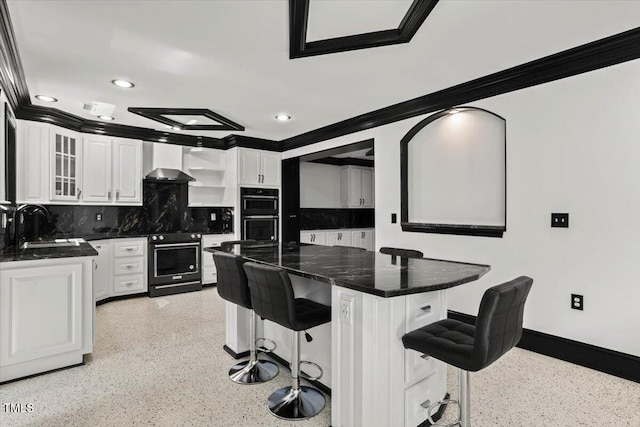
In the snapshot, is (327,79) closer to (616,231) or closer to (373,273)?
(373,273)

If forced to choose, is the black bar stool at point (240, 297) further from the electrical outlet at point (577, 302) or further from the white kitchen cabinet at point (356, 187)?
the white kitchen cabinet at point (356, 187)

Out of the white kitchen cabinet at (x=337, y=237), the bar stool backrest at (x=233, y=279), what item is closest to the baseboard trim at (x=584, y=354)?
the bar stool backrest at (x=233, y=279)

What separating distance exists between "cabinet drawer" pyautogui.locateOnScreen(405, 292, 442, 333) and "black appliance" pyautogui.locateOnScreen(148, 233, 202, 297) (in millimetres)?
4097

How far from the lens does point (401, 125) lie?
3.95 metres

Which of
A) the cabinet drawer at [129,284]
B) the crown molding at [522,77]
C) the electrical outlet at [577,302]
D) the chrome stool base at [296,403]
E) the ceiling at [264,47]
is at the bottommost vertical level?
the chrome stool base at [296,403]

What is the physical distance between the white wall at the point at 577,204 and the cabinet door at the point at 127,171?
176 inches

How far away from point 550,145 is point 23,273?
4.11m

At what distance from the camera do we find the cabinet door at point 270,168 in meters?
5.75

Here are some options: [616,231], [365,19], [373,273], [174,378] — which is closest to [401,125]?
[365,19]

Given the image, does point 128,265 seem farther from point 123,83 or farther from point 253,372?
point 253,372

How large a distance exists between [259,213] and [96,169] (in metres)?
2.34

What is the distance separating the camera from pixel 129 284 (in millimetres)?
4727

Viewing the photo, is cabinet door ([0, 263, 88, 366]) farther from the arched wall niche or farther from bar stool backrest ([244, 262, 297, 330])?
the arched wall niche

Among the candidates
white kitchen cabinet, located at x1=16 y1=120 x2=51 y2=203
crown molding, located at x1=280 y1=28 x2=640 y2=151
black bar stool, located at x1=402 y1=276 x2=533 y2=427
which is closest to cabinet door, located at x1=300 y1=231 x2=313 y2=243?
crown molding, located at x1=280 y1=28 x2=640 y2=151
